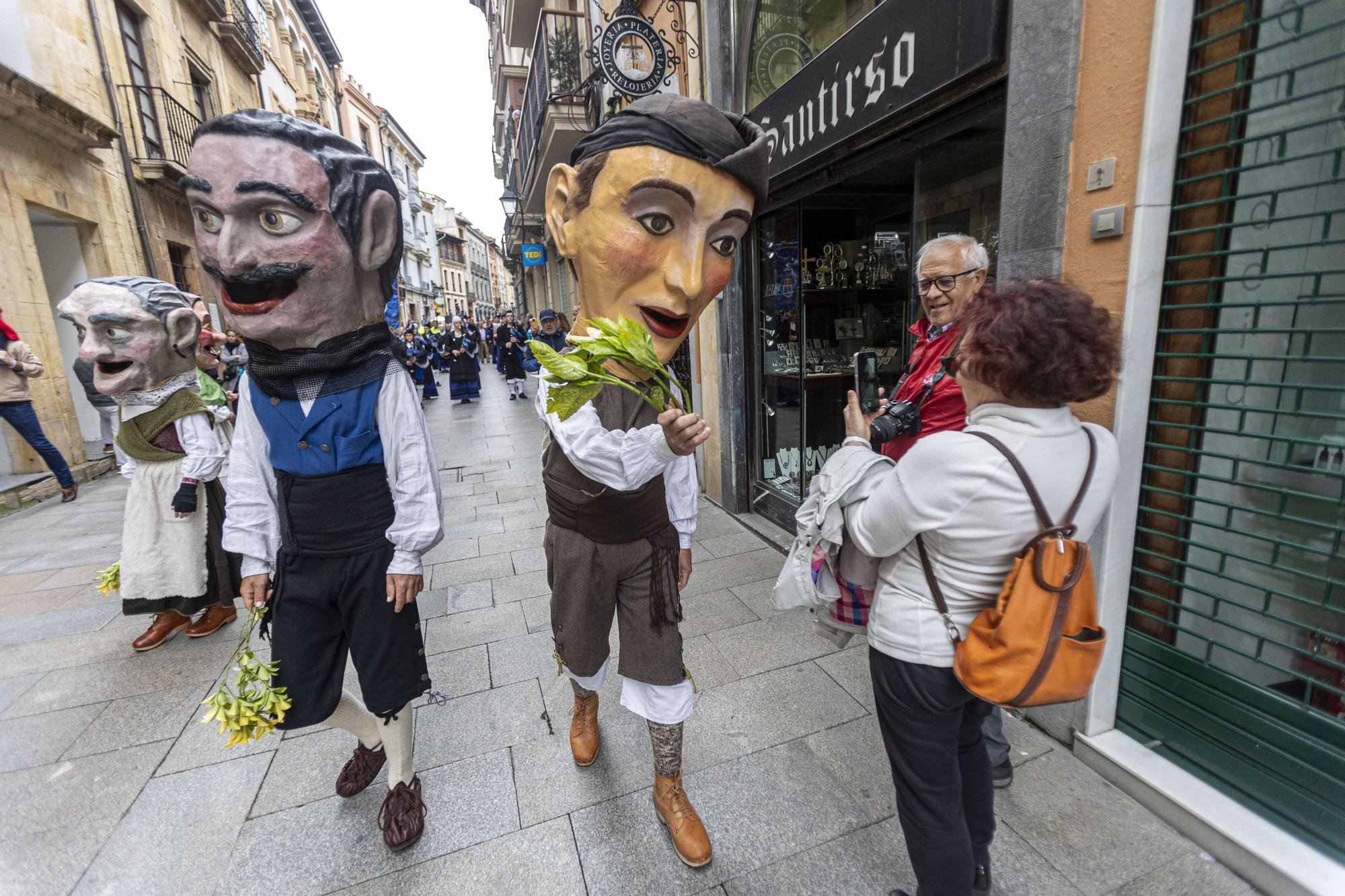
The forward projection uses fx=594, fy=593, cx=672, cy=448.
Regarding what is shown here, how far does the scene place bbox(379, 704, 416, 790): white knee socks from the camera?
6.97 feet

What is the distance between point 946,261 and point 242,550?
2605mm

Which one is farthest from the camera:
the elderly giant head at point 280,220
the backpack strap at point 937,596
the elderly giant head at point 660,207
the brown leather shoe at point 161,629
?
the brown leather shoe at point 161,629

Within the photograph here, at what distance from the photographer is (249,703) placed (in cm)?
184

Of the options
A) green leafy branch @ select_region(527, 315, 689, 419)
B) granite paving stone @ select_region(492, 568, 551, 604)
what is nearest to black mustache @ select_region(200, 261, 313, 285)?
green leafy branch @ select_region(527, 315, 689, 419)

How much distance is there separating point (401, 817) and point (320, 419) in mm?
1407

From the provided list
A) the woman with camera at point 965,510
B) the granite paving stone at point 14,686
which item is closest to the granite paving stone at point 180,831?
the granite paving stone at point 14,686

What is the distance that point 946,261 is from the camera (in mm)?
2176

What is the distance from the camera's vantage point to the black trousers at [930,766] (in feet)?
4.83

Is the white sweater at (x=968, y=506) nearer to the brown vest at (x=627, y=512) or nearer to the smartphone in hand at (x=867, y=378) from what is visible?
the smartphone in hand at (x=867, y=378)

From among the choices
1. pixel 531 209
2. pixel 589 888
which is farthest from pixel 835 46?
pixel 531 209

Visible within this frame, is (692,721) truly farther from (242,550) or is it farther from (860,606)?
(242,550)

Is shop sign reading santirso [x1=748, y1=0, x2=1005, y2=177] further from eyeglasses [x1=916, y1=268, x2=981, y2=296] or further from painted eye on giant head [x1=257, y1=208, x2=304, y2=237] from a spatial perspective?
painted eye on giant head [x1=257, y1=208, x2=304, y2=237]

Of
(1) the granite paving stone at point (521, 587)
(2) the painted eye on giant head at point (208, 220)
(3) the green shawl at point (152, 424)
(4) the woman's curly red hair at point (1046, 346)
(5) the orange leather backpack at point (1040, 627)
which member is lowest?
(1) the granite paving stone at point (521, 587)

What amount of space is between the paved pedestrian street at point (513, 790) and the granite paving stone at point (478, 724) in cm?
1
